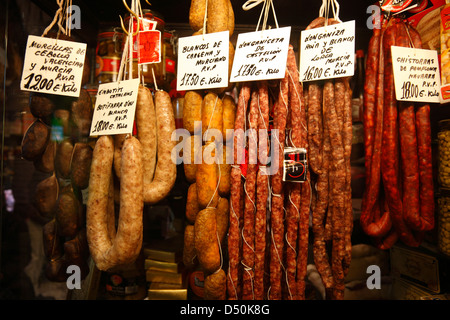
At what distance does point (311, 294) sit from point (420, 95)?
155cm

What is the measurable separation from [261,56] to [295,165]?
69 centimetres

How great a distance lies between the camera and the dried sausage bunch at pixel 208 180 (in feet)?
4.86

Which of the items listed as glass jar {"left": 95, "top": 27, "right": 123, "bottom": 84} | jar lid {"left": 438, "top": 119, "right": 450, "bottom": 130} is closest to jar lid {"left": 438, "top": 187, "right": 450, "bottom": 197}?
jar lid {"left": 438, "top": 119, "right": 450, "bottom": 130}

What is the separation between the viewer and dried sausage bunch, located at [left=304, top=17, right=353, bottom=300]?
4.94 feet

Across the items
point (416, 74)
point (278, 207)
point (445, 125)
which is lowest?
point (278, 207)

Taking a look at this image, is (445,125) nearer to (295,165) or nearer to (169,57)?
(295,165)

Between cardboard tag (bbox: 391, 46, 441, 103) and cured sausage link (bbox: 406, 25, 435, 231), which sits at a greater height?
cardboard tag (bbox: 391, 46, 441, 103)

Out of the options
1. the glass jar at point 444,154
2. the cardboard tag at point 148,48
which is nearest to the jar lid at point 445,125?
the glass jar at point 444,154

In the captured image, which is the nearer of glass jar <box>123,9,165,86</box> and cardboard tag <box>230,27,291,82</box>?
cardboard tag <box>230,27,291,82</box>

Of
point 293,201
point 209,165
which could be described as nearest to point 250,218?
point 293,201

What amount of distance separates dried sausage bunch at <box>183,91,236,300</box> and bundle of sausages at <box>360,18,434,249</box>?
912 mm

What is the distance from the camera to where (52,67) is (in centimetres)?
167

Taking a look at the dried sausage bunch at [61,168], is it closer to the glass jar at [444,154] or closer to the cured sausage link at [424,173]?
the cured sausage link at [424,173]

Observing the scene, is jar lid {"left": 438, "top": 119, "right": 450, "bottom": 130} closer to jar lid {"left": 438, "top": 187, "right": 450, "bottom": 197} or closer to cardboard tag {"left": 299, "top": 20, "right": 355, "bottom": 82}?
jar lid {"left": 438, "top": 187, "right": 450, "bottom": 197}
